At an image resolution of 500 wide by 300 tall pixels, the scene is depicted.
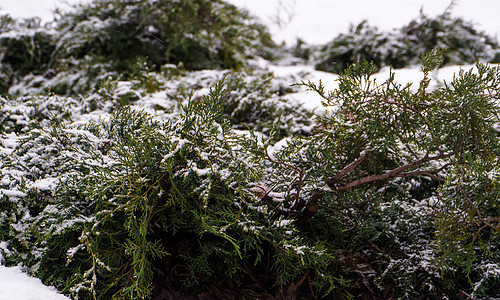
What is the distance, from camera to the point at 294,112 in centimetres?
356

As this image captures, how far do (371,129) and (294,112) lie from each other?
6.11 ft

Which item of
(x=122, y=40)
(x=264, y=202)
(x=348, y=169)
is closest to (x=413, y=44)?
(x=122, y=40)

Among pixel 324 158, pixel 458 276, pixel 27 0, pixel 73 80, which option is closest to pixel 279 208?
pixel 324 158

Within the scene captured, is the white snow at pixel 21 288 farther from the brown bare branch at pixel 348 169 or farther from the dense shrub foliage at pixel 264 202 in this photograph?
the brown bare branch at pixel 348 169

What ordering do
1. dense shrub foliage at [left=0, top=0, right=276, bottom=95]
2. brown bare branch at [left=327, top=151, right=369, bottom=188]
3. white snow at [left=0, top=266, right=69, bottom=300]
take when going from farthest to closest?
dense shrub foliage at [left=0, top=0, right=276, bottom=95], brown bare branch at [left=327, top=151, right=369, bottom=188], white snow at [left=0, top=266, right=69, bottom=300]

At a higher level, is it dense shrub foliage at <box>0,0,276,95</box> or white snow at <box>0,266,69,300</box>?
dense shrub foliage at <box>0,0,276,95</box>

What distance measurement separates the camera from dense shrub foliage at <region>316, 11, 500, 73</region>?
5.81 metres

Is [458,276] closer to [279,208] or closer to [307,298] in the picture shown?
[307,298]

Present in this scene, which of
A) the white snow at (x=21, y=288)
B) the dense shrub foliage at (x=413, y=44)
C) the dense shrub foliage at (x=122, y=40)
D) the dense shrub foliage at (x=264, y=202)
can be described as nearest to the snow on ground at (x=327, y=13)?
the dense shrub foliage at (x=413, y=44)

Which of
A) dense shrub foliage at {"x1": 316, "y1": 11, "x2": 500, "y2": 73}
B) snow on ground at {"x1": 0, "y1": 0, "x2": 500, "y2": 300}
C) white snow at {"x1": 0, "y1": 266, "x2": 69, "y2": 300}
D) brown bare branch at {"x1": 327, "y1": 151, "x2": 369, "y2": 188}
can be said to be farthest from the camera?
snow on ground at {"x1": 0, "y1": 0, "x2": 500, "y2": 300}

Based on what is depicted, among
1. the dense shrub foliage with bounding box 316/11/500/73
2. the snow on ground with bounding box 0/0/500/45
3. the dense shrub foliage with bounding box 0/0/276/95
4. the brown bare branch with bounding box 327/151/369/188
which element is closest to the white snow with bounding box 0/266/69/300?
the brown bare branch with bounding box 327/151/369/188

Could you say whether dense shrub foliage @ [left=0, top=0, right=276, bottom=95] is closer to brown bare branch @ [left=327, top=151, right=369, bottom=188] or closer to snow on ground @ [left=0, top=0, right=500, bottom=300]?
snow on ground @ [left=0, top=0, right=500, bottom=300]

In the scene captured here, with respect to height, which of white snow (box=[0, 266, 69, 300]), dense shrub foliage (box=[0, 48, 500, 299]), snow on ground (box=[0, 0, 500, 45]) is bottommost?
white snow (box=[0, 266, 69, 300])

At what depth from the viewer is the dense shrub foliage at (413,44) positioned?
5.81 meters
